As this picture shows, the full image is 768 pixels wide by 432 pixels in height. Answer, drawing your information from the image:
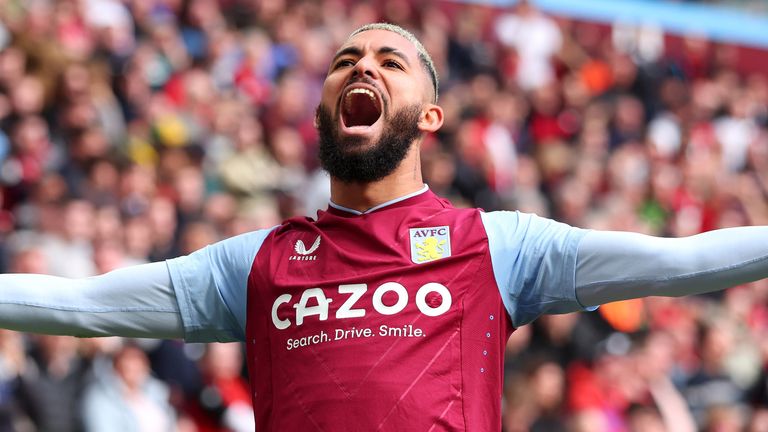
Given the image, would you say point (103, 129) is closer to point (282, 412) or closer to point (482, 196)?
point (482, 196)

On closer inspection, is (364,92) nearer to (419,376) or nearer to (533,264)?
(533,264)

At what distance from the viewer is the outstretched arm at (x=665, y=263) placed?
307cm

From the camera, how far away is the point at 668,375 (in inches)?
390

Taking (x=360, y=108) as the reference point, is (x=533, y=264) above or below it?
below

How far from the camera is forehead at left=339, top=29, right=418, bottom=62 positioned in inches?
146

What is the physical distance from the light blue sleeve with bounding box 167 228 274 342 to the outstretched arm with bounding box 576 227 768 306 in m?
0.95

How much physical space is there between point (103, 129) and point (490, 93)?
14.4 feet

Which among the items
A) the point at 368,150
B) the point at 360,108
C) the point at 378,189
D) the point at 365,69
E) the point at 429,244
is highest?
the point at 365,69

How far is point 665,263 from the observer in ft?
10.4

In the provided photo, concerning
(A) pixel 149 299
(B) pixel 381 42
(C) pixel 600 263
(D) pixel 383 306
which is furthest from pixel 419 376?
(B) pixel 381 42

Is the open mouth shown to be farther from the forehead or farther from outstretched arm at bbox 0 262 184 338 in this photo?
outstretched arm at bbox 0 262 184 338

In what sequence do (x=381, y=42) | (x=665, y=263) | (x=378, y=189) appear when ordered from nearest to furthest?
1. (x=665, y=263)
2. (x=378, y=189)
3. (x=381, y=42)

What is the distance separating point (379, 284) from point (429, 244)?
19 centimetres

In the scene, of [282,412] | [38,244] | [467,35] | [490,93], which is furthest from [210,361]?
[467,35]
